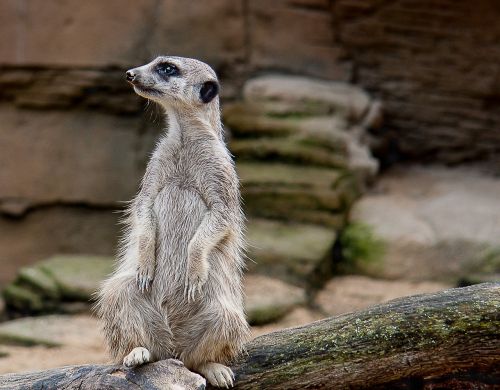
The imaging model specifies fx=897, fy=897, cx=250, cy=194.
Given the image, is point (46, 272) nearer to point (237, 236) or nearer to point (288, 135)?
point (288, 135)

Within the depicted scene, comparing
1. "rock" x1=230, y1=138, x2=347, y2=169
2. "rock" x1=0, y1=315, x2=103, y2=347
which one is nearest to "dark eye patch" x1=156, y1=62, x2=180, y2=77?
"rock" x1=0, y1=315, x2=103, y2=347

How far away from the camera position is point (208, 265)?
3562 millimetres

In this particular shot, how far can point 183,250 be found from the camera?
3.68 metres

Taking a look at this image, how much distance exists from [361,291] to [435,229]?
875mm

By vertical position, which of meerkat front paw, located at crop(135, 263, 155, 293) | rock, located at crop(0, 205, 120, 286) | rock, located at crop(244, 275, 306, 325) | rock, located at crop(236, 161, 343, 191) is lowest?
rock, located at crop(0, 205, 120, 286)

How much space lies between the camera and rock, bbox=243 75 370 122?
777 centimetres

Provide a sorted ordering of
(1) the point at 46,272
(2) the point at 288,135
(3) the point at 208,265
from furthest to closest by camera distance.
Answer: (2) the point at 288,135
(1) the point at 46,272
(3) the point at 208,265

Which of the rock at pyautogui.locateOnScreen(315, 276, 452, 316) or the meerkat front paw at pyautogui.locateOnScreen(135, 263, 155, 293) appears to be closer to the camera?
the meerkat front paw at pyautogui.locateOnScreen(135, 263, 155, 293)

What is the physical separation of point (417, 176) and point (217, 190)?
16.0 feet

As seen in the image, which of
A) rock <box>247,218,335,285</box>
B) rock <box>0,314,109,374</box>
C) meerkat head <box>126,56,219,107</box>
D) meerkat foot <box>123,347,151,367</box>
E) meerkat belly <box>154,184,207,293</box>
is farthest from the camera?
rock <box>247,218,335,285</box>

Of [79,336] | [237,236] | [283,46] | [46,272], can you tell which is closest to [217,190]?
[237,236]

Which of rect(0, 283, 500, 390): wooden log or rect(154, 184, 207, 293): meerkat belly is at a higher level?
rect(154, 184, 207, 293): meerkat belly

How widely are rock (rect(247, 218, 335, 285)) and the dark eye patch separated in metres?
2.72

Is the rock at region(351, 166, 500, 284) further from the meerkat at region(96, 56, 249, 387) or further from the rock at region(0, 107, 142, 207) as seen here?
the meerkat at region(96, 56, 249, 387)
